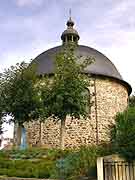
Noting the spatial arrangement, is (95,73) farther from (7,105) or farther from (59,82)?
(7,105)

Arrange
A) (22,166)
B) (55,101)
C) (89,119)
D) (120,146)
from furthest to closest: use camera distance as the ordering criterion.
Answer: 1. (89,119)
2. (55,101)
3. (22,166)
4. (120,146)

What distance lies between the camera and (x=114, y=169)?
568 inches

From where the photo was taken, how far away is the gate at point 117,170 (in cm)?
1429

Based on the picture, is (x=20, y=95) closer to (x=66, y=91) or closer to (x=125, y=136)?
(x=66, y=91)

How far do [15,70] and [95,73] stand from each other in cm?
694

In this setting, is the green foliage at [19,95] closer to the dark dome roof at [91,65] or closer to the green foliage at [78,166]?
the dark dome roof at [91,65]

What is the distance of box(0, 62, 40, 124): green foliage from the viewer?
23203mm

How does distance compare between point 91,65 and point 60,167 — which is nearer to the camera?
point 60,167

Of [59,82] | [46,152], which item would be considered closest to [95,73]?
[59,82]

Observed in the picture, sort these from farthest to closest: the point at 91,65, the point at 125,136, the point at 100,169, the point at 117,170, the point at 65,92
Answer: the point at 91,65 < the point at 65,92 < the point at 125,136 < the point at 117,170 < the point at 100,169

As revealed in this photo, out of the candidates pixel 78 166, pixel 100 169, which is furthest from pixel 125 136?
pixel 78 166

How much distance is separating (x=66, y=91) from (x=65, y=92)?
166 millimetres

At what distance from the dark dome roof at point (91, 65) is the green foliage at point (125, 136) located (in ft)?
41.0

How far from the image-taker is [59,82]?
22.9 m
